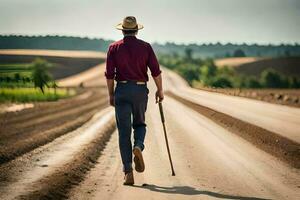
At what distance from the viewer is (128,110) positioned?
8.88 m

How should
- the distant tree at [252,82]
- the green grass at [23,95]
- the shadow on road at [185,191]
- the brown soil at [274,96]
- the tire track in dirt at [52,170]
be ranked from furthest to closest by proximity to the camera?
1. the distant tree at [252,82]
2. the green grass at [23,95]
3. the brown soil at [274,96]
4. the tire track in dirt at [52,170]
5. the shadow on road at [185,191]

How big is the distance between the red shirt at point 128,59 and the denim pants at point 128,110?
15cm

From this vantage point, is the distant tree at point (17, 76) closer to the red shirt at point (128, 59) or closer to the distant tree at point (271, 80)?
the red shirt at point (128, 59)

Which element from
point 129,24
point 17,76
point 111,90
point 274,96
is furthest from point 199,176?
point 274,96

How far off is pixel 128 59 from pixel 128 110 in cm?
77

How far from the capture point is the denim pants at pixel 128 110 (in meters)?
8.83

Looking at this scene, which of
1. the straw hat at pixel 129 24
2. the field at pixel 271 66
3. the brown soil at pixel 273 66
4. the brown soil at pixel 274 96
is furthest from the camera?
the brown soil at pixel 273 66

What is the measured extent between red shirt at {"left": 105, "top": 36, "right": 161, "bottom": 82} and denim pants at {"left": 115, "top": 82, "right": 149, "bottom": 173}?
151 millimetres

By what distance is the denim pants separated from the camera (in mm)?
→ 8828

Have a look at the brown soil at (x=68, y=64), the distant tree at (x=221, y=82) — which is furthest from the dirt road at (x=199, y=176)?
the distant tree at (x=221, y=82)

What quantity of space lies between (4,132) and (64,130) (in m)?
3.11

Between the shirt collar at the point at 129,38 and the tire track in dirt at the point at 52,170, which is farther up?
the shirt collar at the point at 129,38

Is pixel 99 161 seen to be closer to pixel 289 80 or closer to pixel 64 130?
pixel 64 130

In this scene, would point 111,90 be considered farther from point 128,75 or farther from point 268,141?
point 268,141
